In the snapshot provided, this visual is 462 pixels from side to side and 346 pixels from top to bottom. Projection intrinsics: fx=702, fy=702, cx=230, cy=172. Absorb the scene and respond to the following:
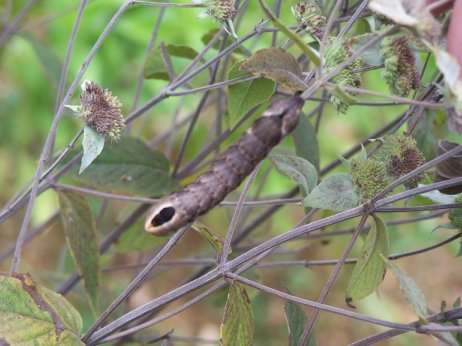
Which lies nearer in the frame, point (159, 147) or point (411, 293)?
point (411, 293)

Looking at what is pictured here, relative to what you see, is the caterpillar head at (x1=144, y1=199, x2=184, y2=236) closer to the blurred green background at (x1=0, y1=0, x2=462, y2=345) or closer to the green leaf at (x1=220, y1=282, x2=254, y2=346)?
the green leaf at (x1=220, y1=282, x2=254, y2=346)

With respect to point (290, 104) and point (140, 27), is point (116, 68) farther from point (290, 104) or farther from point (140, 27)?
point (290, 104)

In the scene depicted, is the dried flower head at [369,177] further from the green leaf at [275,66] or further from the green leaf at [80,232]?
the green leaf at [80,232]

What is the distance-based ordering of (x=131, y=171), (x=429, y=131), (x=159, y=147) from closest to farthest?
1. (x=429, y=131)
2. (x=131, y=171)
3. (x=159, y=147)

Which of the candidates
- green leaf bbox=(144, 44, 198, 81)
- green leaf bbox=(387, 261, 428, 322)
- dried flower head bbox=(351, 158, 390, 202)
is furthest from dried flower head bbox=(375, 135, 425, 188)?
green leaf bbox=(144, 44, 198, 81)

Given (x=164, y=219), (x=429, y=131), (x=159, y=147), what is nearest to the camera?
(x=164, y=219)

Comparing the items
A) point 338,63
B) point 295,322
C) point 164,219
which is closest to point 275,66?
point 338,63

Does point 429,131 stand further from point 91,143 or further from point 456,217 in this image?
point 91,143

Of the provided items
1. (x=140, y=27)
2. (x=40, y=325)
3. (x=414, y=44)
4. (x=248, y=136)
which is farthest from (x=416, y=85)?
(x=140, y=27)
